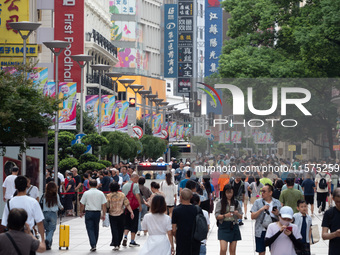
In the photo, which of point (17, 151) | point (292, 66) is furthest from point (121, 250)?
point (292, 66)

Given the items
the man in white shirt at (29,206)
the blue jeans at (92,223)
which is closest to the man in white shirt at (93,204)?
the blue jeans at (92,223)

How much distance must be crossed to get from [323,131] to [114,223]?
8.81 m

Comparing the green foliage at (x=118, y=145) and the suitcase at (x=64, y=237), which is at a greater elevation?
the green foliage at (x=118, y=145)

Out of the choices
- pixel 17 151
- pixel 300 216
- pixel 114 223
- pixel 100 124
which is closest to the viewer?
pixel 300 216

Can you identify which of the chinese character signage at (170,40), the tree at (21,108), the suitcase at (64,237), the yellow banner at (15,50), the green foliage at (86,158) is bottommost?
the suitcase at (64,237)

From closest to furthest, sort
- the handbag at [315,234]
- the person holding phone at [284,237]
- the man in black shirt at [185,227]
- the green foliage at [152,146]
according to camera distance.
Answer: the person holding phone at [284,237]
the handbag at [315,234]
the man in black shirt at [185,227]
the green foliage at [152,146]

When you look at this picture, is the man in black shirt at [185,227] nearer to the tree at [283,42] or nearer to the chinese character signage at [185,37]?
the tree at [283,42]

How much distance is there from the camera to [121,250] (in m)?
19.7

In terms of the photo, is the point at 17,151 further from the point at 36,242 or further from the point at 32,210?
the point at 36,242

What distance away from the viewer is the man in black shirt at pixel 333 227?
450 inches

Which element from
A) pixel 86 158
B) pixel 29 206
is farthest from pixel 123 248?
pixel 86 158

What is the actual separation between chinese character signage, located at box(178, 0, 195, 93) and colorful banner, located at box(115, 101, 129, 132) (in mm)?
94225

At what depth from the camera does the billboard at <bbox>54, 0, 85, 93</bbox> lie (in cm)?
4684

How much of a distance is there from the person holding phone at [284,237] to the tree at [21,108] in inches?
342
